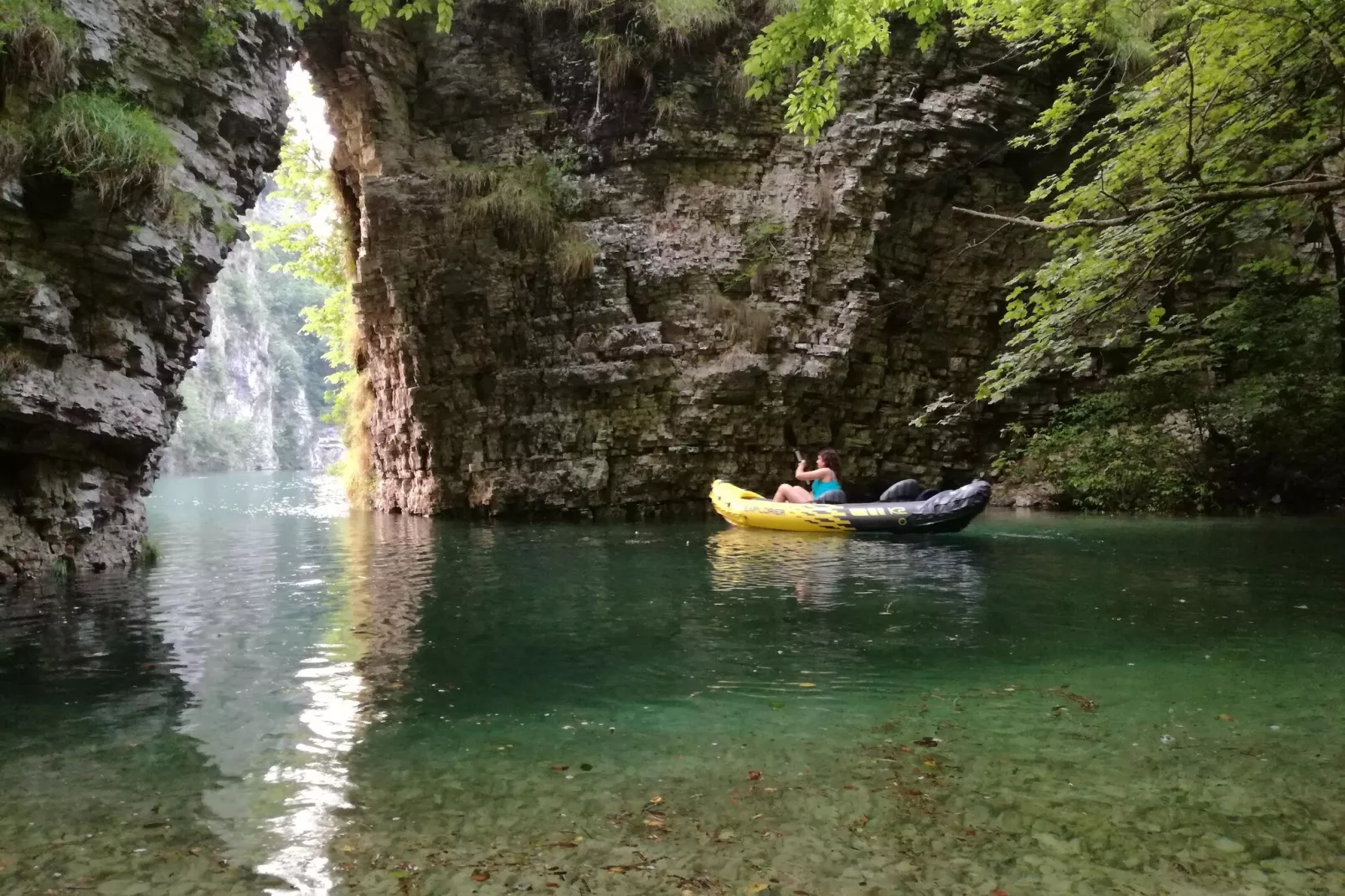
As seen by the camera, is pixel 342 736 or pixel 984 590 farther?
pixel 984 590

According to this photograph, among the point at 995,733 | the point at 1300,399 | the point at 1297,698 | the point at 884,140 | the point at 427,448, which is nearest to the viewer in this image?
the point at 995,733

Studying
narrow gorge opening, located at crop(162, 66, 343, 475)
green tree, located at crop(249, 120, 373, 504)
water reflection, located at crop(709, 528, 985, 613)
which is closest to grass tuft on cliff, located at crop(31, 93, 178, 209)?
water reflection, located at crop(709, 528, 985, 613)

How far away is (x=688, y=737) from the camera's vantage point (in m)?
3.58

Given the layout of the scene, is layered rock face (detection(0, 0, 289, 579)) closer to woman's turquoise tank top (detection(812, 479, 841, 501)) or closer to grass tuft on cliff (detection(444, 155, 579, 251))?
grass tuft on cliff (detection(444, 155, 579, 251))

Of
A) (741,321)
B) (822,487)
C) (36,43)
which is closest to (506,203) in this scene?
(741,321)

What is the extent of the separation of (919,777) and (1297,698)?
222cm

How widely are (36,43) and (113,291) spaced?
228cm

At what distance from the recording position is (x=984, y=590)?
701 centimetres

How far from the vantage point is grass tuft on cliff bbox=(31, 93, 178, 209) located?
7.32 meters

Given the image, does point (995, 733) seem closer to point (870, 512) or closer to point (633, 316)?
point (870, 512)

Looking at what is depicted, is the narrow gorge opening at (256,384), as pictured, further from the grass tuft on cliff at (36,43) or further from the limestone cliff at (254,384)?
the grass tuft on cliff at (36,43)

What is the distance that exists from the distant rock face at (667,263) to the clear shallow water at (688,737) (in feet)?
25.6

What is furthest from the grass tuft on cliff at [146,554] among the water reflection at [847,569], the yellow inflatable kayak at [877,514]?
the yellow inflatable kayak at [877,514]

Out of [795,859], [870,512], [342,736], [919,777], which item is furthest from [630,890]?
[870,512]
